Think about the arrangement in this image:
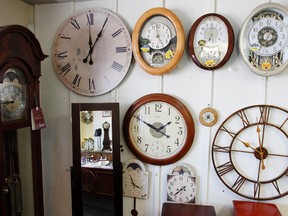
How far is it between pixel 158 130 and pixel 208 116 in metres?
0.33

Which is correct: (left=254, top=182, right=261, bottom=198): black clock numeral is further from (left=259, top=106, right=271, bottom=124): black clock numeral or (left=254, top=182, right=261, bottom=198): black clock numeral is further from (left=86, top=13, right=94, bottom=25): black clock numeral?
(left=86, top=13, right=94, bottom=25): black clock numeral

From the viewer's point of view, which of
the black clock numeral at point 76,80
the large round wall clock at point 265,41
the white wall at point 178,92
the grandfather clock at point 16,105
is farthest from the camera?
the black clock numeral at point 76,80

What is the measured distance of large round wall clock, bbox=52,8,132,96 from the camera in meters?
1.58

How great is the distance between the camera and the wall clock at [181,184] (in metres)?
1.56

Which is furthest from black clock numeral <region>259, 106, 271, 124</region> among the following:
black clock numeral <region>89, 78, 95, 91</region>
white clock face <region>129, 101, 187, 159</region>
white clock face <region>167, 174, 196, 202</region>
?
black clock numeral <region>89, 78, 95, 91</region>

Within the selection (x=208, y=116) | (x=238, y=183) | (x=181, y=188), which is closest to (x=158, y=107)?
(x=208, y=116)

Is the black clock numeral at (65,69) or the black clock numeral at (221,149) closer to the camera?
the black clock numeral at (221,149)

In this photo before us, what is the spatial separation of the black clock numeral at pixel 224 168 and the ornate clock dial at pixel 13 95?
1205mm

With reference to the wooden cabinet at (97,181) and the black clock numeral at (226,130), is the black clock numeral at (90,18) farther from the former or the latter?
the black clock numeral at (226,130)

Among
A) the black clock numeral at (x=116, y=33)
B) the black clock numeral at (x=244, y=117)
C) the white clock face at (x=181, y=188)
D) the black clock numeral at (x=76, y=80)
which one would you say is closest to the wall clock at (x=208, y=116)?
the black clock numeral at (x=244, y=117)

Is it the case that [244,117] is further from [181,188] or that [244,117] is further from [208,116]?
[181,188]

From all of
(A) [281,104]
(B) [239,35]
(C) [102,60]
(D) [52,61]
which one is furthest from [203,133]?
(D) [52,61]

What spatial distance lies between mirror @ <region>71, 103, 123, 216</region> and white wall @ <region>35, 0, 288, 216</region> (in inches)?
7.2

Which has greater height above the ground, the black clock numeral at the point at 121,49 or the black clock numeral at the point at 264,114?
the black clock numeral at the point at 121,49
